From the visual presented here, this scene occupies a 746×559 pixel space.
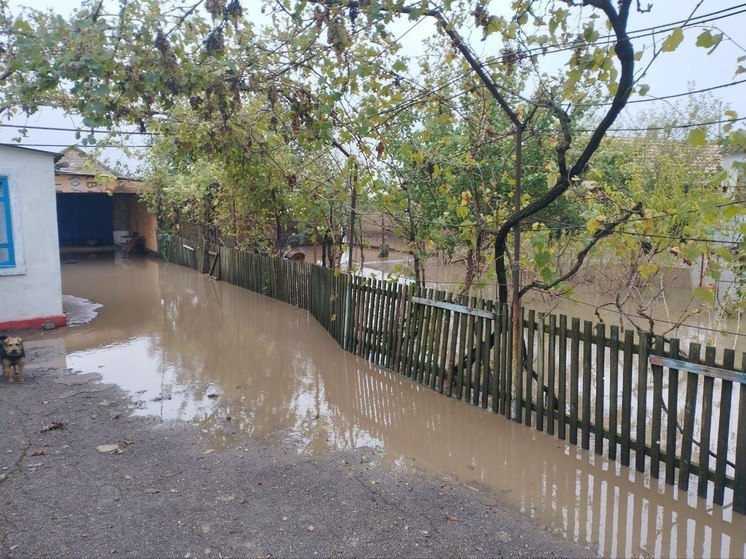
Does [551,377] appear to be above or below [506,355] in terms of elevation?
below

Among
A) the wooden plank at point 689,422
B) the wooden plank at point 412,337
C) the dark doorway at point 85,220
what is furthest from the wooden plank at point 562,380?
the dark doorway at point 85,220

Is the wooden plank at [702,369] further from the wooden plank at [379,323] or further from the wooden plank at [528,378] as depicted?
the wooden plank at [379,323]

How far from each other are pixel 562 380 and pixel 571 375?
105mm

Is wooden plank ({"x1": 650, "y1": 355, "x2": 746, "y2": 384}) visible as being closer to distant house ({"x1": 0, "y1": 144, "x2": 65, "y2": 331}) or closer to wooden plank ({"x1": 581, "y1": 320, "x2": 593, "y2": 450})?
wooden plank ({"x1": 581, "y1": 320, "x2": 593, "y2": 450})

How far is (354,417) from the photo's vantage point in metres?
6.22

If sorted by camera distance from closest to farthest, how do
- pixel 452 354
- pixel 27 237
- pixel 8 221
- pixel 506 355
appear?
pixel 506 355
pixel 452 354
pixel 8 221
pixel 27 237

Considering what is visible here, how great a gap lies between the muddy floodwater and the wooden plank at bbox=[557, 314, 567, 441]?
14 centimetres

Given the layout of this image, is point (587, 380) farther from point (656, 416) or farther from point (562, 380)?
point (656, 416)

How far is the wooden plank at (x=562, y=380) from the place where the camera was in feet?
17.2

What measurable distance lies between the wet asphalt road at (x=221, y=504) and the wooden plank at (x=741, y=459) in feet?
4.56

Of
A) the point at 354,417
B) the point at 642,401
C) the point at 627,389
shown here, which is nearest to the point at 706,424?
the point at 642,401

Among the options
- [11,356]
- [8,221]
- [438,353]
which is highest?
[8,221]

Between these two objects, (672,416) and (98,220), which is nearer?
(672,416)

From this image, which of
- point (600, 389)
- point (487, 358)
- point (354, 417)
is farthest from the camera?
point (354, 417)
